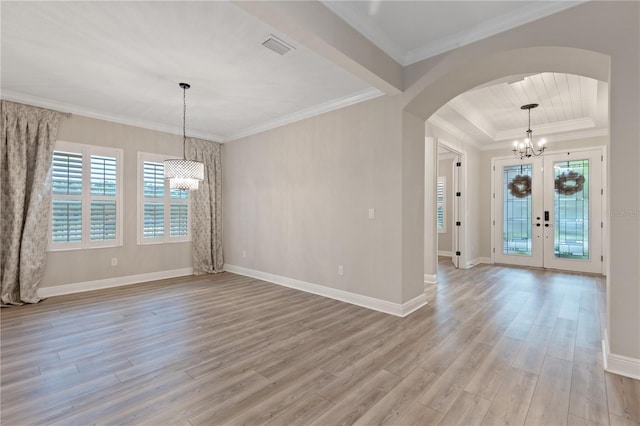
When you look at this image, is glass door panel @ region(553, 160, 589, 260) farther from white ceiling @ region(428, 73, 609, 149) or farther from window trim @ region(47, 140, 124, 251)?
window trim @ region(47, 140, 124, 251)

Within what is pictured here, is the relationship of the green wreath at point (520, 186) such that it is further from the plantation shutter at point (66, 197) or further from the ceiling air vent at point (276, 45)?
the plantation shutter at point (66, 197)

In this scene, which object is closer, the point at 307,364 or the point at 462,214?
the point at 307,364

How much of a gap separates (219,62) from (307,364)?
128 inches

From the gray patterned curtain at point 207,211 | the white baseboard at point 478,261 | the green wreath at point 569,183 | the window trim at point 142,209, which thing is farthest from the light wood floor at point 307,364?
the green wreath at point 569,183

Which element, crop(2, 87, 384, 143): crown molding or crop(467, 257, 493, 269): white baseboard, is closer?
crop(2, 87, 384, 143): crown molding

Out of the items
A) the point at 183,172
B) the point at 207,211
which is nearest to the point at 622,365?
the point at 183,172

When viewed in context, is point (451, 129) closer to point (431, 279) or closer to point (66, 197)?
point (431, 279)

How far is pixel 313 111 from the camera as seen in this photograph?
4.73 m

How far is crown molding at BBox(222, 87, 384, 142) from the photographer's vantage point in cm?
402

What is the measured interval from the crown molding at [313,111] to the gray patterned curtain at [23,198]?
306cm

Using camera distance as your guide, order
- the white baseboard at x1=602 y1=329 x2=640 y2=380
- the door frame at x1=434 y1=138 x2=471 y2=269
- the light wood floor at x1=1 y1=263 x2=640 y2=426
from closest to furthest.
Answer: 1. the light wood floor at x1=1 y1=263 x2=640 y2=426
2. the white baseboard at x1=602 y1=329 x2=640 y2=380
3. the door frame at x1=434 y1=138 x2=471 y2=269

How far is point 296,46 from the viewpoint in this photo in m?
3.03

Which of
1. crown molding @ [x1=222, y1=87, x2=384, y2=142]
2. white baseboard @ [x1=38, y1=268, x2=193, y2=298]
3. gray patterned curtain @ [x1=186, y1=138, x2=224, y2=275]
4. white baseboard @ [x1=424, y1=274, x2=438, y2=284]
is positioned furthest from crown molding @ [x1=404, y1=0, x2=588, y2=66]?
white baseboard @ [x1=38, y1=268, x2=193, y2=298]

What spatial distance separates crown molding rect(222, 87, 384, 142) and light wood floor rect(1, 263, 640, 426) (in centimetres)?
285
